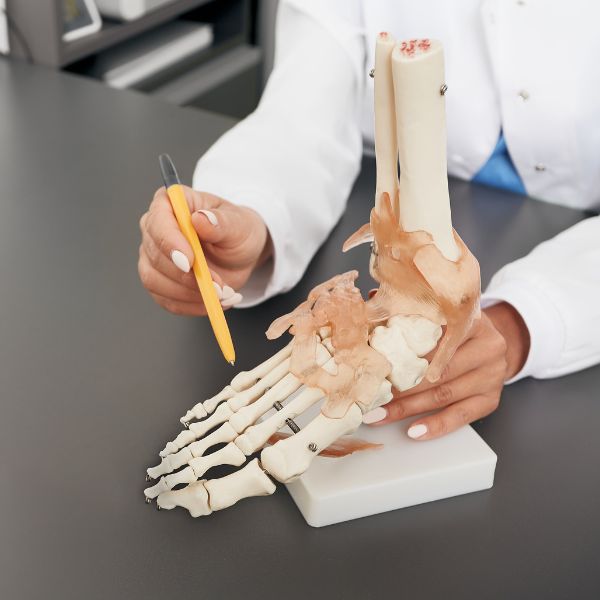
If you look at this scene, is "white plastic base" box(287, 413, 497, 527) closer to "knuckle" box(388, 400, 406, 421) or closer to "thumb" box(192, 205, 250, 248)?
"knuckle" box(388, 400, 406, 421)

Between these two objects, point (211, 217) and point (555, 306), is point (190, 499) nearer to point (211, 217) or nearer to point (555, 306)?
point (211, 217)

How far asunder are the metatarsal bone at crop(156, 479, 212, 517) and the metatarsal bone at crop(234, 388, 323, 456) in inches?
1.9

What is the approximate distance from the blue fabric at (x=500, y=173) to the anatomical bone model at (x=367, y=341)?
54 cm

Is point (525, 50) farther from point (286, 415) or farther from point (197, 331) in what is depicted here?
point (286, 415)

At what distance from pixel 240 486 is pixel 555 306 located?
39cm

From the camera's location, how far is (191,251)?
729 mm

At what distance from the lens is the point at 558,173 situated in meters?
1.15

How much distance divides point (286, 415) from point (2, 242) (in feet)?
1.70

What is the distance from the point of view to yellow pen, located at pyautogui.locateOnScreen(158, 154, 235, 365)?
0.68 meters

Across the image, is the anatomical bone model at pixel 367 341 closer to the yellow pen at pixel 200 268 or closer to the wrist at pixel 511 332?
the yellow pen at pixel 200 268

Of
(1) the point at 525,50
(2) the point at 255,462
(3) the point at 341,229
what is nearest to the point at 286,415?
(2) the point at 255,462

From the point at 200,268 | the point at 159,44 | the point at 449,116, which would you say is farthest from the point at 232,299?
the point at 159,44

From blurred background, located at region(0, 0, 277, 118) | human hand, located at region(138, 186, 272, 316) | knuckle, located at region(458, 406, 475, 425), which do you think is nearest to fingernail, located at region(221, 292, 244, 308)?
human hand, located at region(138, 186, 272, 316)

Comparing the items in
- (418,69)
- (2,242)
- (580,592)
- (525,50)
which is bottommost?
(580,592)
